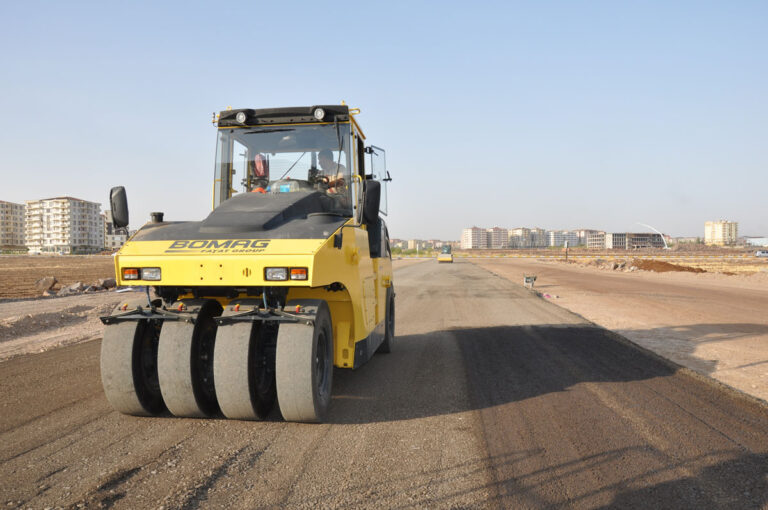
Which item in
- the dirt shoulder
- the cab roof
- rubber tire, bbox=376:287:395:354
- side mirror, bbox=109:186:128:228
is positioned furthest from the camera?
rubber tire, bbox=376:287:395:354

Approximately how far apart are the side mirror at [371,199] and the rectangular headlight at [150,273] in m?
1.96

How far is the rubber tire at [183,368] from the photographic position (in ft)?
15.2

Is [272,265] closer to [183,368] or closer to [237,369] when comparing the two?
[237,369]

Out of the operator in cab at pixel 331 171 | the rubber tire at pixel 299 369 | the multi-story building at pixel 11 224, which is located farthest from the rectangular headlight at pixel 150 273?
the multi-story building at pixel 11 224

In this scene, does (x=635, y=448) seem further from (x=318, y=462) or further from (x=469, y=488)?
(x=318, y=462)

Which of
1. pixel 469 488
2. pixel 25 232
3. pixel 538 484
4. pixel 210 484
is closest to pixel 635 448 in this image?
pixel 538 484

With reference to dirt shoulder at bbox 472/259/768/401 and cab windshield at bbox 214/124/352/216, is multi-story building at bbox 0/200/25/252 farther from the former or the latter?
cab windshield at bbox 214/124/352/216

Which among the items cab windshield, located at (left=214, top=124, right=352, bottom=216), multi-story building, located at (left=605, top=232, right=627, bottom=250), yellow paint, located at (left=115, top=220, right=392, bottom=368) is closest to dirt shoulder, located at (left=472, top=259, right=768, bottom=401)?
yellow paint, located at (left=115, top=220, right=392, bottom=368)

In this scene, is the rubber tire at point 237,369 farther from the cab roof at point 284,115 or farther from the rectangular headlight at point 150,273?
the cab roof at point 284,115

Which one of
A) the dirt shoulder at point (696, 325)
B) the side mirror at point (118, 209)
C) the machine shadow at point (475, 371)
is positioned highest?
the side mirror at point (118, 209)

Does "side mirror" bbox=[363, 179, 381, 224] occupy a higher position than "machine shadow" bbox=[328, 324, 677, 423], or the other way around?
"side mirror" bbox=[363, 179, 381, 224]

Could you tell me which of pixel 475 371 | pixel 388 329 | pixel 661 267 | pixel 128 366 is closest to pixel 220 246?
pixel 128 366

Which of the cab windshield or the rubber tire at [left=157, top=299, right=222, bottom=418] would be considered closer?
the rubber tire at [left=157, top=299, right=222, bottom=418]

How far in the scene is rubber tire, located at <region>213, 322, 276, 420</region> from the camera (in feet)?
14.9
